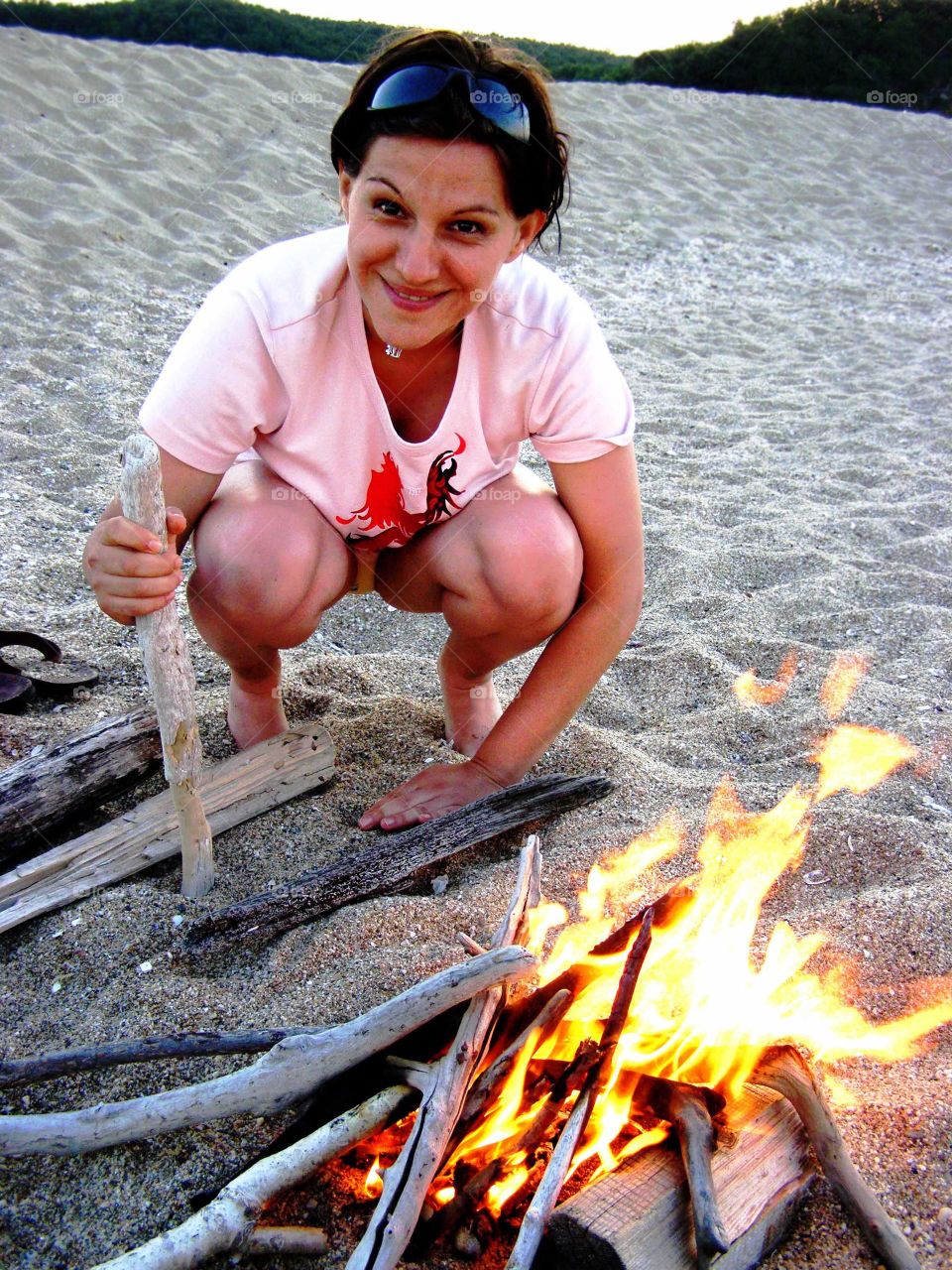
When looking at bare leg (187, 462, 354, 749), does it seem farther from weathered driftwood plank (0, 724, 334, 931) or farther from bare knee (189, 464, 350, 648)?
weathered driftwood plank (0, 724, 334, 931)

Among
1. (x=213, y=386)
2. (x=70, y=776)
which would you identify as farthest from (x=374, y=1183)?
(x=213, y=386)

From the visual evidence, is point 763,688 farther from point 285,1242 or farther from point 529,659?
point 285,1242

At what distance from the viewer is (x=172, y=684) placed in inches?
66.0

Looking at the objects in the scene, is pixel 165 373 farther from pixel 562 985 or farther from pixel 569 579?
pixel 562 985

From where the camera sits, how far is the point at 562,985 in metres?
1.40

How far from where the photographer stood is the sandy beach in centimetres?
150

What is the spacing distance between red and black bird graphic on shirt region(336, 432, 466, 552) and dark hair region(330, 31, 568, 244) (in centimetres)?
51

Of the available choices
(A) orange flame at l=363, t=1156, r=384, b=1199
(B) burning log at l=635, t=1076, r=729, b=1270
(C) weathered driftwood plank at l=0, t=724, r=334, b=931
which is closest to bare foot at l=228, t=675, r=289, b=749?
(C) weathered driftwood plank at l=0, t=724, r=334, b=931

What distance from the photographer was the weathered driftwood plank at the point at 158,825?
1.80 metres

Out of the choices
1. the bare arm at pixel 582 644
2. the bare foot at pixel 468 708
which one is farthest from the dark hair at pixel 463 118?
the bare foot at pixel 468 708

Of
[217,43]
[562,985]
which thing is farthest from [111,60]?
[562,985]

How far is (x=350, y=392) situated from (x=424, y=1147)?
1354mm

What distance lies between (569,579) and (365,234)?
79cm

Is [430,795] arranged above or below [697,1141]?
below
